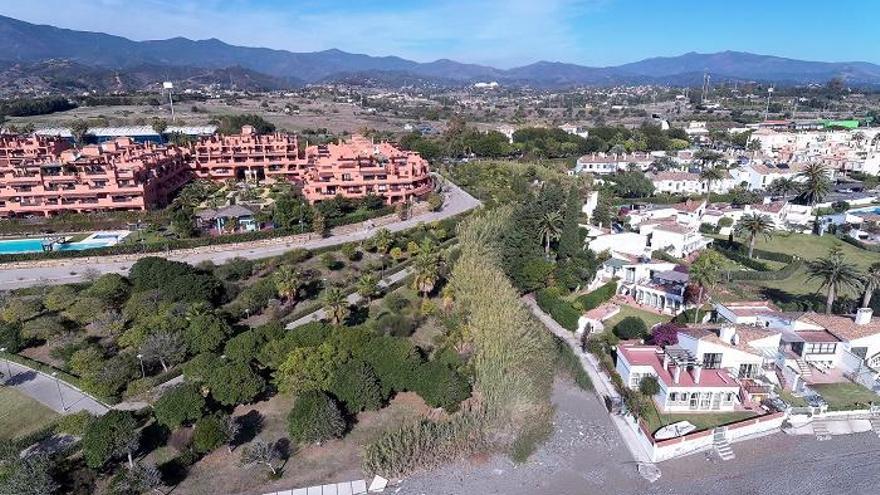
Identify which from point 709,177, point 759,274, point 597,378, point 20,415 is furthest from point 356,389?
point 709,177

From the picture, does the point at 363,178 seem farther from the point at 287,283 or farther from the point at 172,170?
the point at 287,283

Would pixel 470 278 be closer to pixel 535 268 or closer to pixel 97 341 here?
pixel 535 268

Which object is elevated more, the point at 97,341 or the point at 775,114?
the point at 775,114

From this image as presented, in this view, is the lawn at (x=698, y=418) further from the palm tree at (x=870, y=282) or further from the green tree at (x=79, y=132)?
the green tree at (x=79, y=132)

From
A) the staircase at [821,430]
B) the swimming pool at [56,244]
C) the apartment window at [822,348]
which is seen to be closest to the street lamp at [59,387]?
the swimming pool at [56,244]

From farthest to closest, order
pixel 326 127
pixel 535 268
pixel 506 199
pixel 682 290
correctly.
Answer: pixel 326 127 → pixel 506 199 → pixel 535 268 → pixel 682 290

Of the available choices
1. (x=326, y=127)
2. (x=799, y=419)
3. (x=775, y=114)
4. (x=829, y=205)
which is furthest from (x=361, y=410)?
(x=775, y=114)
